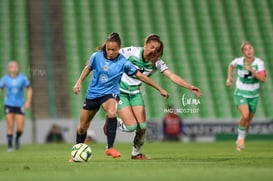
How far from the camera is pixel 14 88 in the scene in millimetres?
22031

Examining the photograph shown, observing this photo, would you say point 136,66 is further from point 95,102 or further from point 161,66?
point 95,102

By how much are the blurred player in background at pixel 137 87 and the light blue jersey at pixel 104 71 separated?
0.51 metres

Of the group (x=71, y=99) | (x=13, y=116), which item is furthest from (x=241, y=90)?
(x=71, y=99)

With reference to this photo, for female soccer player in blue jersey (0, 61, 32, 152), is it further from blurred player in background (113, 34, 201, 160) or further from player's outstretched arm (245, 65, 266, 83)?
blurred player in background (113, 34, 201, 160)

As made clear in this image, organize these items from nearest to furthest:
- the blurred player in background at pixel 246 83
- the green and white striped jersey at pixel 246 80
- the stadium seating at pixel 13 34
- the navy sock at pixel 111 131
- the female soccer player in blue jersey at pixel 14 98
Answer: the navy sock at pixel 111 131 → the blurred player in background at pixel 246 83 → the green and white striped jersey at pixel 246 80 → the female soccer player in blue jersey at pixel 14 98 → the stadium seating at pixel 13 34

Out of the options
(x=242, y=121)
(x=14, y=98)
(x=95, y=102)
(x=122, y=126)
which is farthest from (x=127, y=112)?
(x=14, y=98)

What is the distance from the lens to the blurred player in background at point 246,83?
19.6m

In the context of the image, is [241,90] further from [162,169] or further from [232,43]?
[232,43]

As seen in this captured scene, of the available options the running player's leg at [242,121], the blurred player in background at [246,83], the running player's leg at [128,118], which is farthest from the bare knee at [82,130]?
the running player's leg at [242,121]

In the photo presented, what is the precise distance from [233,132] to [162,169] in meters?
18.0

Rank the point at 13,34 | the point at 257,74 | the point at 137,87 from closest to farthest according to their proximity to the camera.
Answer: the point at 137,87
the point at 257,74
the point at 13,34

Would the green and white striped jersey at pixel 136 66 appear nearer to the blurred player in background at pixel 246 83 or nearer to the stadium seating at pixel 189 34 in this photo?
the blurred player in background at pixel 246 83

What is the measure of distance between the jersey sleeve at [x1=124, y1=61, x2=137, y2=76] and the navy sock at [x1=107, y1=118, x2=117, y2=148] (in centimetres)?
85

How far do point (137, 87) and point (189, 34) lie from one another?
20769 mm
